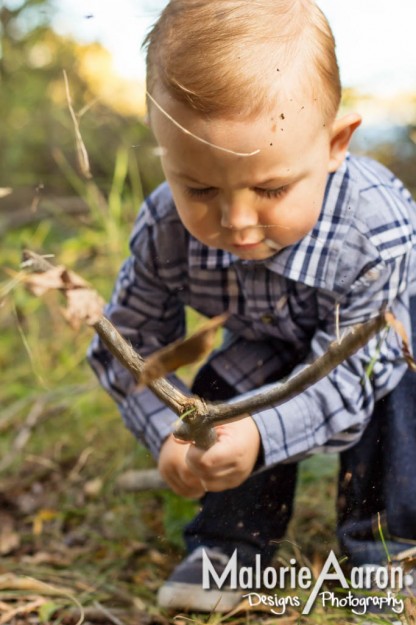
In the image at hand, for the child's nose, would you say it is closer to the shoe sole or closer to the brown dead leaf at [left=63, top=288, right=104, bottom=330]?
the brown dead leaf at [left=63, top=288, right=104, bottom=330]

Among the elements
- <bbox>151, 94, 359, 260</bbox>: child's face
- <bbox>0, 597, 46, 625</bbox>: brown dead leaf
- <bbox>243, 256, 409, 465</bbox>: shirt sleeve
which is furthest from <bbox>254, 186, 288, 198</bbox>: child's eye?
<bbox>0, 597, 46, 625</bbox>: brown dead leaf

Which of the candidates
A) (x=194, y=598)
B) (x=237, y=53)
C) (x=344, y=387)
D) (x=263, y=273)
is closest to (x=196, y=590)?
→ (x=194, y=598)

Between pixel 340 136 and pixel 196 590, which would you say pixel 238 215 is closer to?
pixel 340 136

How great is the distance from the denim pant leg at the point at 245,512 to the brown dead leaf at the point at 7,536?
0.45 metres

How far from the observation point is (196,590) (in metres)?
1.59

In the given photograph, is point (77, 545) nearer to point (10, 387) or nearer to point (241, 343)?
point (241, 343)

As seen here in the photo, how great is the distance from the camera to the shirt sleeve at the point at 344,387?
1.45m

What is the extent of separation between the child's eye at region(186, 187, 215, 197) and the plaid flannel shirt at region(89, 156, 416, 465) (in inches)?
9.4

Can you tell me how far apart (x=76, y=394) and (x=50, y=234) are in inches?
57.5

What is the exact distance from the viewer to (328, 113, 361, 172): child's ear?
4.56ft

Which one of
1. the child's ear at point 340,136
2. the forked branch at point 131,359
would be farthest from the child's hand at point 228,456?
the child's ear at point 340,136

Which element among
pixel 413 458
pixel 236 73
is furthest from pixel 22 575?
pixel 236 73

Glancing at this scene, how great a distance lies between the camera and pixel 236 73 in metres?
1.20

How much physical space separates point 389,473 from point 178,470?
39 centimetres
